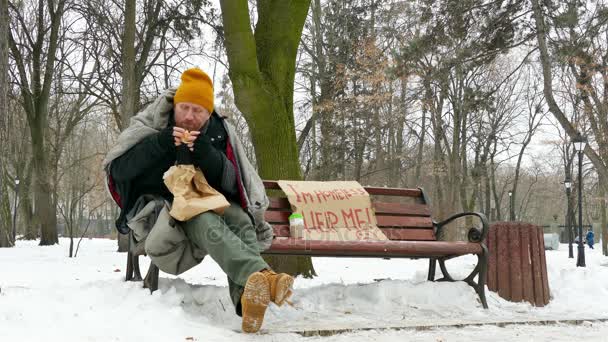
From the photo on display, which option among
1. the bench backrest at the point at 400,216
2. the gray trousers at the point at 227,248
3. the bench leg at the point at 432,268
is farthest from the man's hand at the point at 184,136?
the bench leg at the point at 432,268

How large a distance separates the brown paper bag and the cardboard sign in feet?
5.95

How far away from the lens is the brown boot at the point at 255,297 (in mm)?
2955

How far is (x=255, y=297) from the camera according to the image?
9.82 feet

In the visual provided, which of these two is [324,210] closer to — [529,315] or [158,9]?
[529,315]

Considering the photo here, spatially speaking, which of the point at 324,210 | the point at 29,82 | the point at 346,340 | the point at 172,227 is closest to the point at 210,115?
the point at 172,227

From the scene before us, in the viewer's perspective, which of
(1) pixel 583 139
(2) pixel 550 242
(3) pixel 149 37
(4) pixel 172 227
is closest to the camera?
(4) pixel 172 227

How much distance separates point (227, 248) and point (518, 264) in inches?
121

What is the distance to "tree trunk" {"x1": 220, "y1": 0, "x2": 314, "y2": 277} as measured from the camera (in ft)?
20.8

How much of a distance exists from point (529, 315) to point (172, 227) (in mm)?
2911

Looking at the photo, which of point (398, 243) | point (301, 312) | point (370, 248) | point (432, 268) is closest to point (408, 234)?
point (432, 268)

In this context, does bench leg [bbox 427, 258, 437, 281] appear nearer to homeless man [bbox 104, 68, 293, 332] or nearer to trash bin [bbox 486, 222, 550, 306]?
trash bin [bbox 486, 222, 550, 306]

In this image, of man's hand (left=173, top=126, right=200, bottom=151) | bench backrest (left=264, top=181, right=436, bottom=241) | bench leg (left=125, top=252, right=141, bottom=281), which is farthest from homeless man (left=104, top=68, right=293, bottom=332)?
bench backrest (left=264, top=181, right=436, bottom=241)

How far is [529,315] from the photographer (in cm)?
456

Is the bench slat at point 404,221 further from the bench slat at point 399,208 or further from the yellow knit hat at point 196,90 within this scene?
the yellow knit hat at point 196,90
